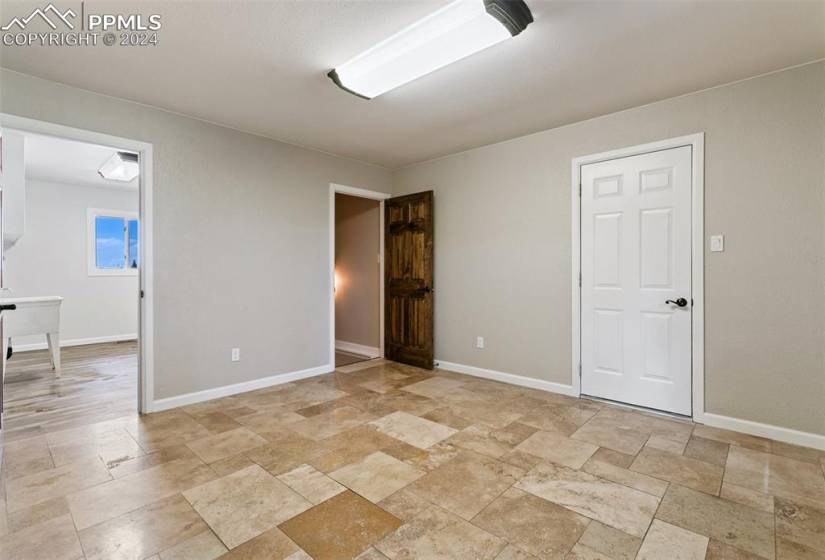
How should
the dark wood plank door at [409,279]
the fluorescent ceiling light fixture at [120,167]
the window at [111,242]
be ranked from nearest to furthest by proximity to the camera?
the fluorescent ceiling light fixture at [120,167], the dark wood plank door at [409,279], the window at [111,242]

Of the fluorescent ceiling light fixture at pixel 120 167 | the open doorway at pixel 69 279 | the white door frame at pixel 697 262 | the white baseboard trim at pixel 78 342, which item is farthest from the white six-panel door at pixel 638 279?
the white baseboard trim at pixel 78 342

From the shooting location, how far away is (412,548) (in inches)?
66.1

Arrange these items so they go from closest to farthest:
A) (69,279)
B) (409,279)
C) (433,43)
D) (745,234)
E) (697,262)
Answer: (433,43) < (745,234) < (697,262) < (409,279) < (69,279)

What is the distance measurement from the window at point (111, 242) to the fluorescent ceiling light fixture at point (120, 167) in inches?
65.6

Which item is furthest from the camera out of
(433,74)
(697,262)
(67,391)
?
(67,391)

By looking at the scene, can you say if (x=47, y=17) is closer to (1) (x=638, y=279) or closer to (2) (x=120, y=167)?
(2) (x=120, y=167)

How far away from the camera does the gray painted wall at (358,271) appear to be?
223 inches

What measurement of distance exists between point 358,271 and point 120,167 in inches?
129

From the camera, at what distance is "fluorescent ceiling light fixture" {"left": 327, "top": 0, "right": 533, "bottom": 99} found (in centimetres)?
201

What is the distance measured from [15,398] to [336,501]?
3771 mm

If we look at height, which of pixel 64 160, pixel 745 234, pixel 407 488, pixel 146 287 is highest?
pixel 64 160

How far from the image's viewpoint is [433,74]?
269 centimetres

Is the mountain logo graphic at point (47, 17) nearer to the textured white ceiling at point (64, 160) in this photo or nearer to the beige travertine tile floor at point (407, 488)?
the textured white ceiling at point (64, 160)

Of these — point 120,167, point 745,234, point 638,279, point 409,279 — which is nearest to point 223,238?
point 409,279
